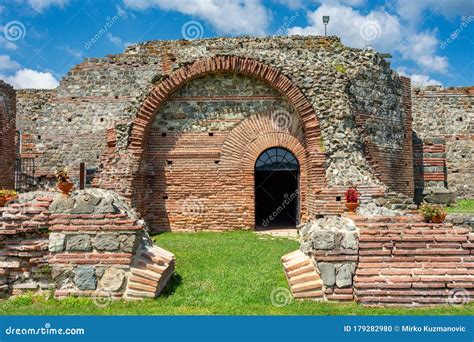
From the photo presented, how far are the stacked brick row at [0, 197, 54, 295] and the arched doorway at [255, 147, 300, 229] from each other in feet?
23.0

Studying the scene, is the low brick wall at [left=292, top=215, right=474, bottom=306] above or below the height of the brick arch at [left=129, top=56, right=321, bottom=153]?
below

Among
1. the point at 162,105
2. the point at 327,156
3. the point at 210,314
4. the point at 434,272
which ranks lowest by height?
the point at 210,314

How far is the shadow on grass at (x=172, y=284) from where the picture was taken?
238 inches

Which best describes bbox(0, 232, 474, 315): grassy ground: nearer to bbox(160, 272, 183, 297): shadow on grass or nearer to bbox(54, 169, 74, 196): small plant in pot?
bbox(160, 272, 183, 297): shadow on grass

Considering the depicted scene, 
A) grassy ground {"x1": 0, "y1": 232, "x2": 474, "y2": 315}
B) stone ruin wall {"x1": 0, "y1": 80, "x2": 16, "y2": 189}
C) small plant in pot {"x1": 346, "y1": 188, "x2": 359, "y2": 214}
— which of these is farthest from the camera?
stone ruin wall {"x1": 0, "y1": 80, "x2": 16, "y2": 189}

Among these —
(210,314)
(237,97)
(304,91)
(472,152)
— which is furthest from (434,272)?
(472,152)

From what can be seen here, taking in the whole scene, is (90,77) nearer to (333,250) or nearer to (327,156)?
(327,156)

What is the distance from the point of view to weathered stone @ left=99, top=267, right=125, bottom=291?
5.68 meters

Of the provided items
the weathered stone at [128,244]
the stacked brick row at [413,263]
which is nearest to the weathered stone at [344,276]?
the stacked brick row at [413,263]

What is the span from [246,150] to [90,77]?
1047cm

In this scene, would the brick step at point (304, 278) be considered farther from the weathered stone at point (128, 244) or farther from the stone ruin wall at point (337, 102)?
the stone ruin wall at point (337, 102)

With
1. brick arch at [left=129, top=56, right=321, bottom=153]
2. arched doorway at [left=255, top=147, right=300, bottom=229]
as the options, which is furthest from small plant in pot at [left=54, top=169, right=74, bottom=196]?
arched doorway at [left=255, top=147, right=300, bottom=229]

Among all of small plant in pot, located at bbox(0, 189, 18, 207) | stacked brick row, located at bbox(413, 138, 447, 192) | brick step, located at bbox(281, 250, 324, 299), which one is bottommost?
brick step, located at bbox(281, 250, 324, 299)

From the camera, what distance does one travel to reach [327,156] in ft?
36.1
